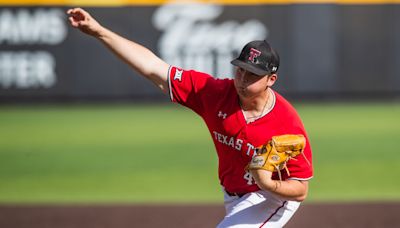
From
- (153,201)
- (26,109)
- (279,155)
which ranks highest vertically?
(279,155)

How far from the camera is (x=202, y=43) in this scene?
18.8m

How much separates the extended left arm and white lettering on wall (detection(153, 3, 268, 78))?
43.3ft

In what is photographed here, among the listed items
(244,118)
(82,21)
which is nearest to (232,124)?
(244,118)

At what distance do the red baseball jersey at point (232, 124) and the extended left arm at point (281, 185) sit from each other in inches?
3.7

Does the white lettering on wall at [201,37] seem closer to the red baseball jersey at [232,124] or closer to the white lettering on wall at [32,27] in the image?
the white lettering on wall at [32,27]

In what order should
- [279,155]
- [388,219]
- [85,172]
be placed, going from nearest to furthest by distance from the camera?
[279,155]
[388,219]
[85,172]

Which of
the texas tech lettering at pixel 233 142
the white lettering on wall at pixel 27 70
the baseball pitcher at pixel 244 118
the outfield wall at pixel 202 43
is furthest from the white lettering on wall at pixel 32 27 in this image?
the texas tech lettering at pixel 233 142

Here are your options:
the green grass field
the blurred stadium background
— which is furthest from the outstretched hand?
the blurred stadium background

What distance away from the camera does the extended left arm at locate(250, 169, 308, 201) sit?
510 cm

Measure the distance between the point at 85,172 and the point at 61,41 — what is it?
7.39 meters

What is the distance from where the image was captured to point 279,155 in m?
5.11

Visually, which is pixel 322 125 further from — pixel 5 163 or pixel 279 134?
pixel 279 134

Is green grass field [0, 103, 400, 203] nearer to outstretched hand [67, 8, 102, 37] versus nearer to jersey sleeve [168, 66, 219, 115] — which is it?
jersey sleeve [168, 66, 219, 115]

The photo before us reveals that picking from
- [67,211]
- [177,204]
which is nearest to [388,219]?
[177,204]
